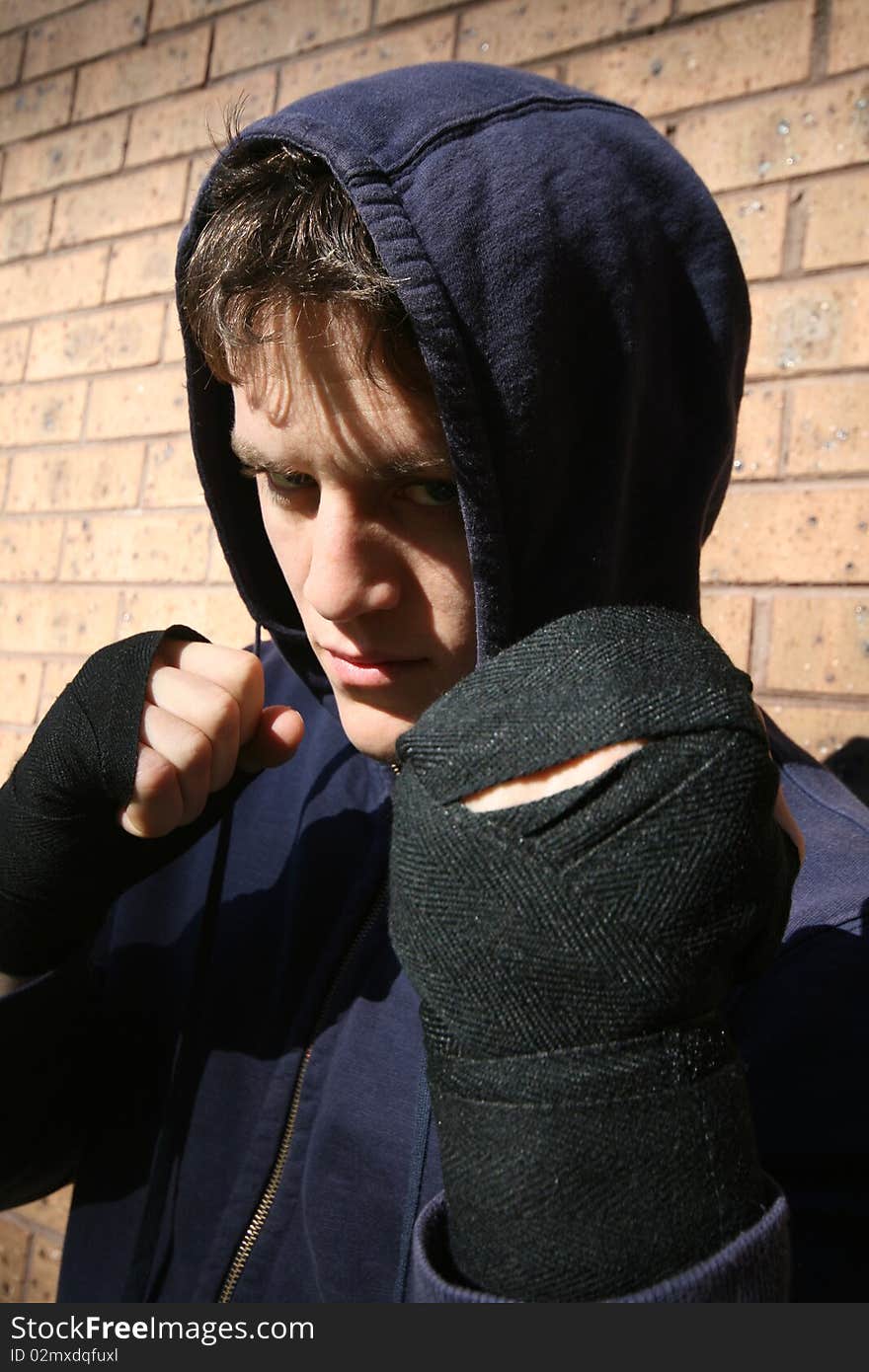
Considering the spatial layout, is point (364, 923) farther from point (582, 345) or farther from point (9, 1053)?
point (582, 345)

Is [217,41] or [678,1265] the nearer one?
[678,1265]

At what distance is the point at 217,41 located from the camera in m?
1.95

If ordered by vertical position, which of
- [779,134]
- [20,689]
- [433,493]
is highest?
[779,134]

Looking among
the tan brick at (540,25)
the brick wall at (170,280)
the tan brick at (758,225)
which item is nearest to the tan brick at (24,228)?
the brick wall at (170,280)

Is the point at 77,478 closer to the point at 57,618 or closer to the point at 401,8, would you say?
the point at 57,618

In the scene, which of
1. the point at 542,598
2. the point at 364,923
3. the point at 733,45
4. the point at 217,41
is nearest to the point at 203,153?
the point at 217,41

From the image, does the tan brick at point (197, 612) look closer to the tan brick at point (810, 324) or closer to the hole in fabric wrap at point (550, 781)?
the tan brick at point (810, 324)

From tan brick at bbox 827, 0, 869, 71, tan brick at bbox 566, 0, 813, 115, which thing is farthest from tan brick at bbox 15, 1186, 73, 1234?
tan brick at bbox 827, 0, 869, 71

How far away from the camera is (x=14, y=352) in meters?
2.17

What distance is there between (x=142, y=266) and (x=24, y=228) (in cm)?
43

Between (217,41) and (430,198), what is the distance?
138cm

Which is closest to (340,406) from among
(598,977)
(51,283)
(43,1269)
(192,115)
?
(598,977)

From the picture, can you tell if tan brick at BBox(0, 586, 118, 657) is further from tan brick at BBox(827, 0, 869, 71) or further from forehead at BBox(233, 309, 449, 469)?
tan brick at BBox(827, 0, 869, 71)

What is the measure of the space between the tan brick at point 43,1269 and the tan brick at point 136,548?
1.25 metres
